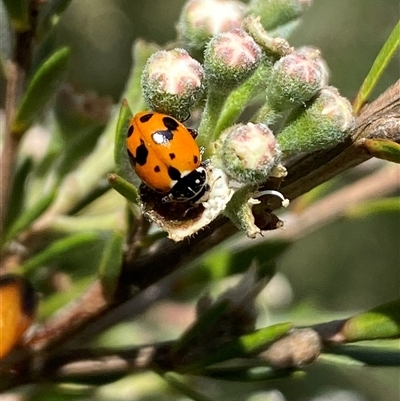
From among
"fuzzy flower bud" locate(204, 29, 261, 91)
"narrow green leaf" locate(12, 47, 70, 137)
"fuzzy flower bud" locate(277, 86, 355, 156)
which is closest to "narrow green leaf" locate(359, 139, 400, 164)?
"fuzzy flower bud" locate(277, 86, 355, 156)

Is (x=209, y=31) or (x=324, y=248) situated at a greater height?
(x=209, y=31)

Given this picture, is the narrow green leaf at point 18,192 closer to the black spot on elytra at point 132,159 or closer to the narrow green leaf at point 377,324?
the black spot on elytra at point 132,159

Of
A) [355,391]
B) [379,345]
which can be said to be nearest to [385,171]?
[379,345]

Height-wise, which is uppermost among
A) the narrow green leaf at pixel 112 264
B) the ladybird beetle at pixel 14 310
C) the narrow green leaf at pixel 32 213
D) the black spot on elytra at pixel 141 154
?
the black spot on elytra at pixel 141 154

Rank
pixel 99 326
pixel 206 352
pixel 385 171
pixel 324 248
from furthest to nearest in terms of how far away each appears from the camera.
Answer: pixel 324 248
pixel 385 171
pixel 99 326
pixel 206 352

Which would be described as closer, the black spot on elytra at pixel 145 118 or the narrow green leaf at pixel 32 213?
the black spot on elytra at pixel 145 118

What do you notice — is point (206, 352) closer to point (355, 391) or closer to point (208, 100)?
point (208, 100)

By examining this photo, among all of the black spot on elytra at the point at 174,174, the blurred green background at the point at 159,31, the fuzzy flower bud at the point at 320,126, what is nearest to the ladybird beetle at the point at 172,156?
the black spot on elytra at the point at 174,174
